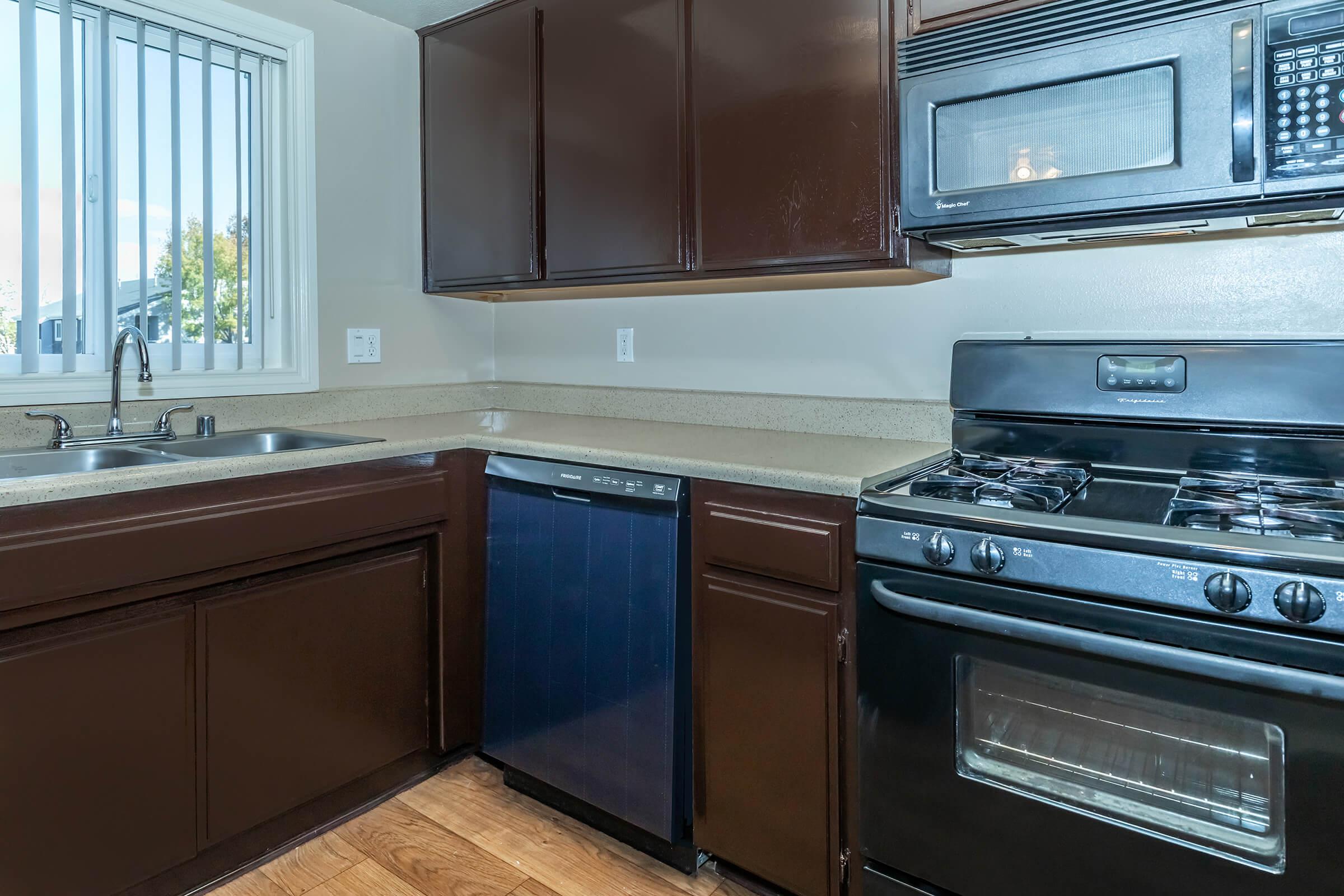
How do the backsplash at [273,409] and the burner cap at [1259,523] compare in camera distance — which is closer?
the burner cap at [1259,523]

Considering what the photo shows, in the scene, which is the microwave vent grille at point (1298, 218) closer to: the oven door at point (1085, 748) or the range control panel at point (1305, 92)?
the range control panel at point (1305, 92)

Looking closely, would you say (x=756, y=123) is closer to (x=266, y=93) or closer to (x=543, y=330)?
(x=543, y=330)

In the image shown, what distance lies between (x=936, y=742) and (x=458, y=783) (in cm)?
131

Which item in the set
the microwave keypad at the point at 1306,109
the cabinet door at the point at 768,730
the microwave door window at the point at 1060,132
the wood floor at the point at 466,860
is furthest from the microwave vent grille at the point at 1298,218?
the wood floor at the point at 466,860

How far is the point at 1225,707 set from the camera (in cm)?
108

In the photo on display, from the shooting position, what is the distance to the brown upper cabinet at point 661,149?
5.55ft

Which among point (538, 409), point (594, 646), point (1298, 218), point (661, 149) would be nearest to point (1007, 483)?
point (1298, 218)

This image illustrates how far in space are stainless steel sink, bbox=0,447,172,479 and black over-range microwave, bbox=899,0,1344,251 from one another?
173 cm

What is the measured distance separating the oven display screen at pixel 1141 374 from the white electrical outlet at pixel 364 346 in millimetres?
1997

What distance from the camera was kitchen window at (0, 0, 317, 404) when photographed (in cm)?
187

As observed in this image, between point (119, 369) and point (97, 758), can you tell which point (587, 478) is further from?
point (119, 369)

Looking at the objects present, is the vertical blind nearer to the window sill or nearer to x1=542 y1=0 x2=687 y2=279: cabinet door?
the window sill

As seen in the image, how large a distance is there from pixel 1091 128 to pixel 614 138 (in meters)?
1.13

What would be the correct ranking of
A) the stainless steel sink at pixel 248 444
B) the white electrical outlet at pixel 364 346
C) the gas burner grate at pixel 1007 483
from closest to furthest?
the gas burner grate at pixel 1007 483 → the stainless steel sink at pixel 248 444 → the white electrical outlet at pixel 364 346
